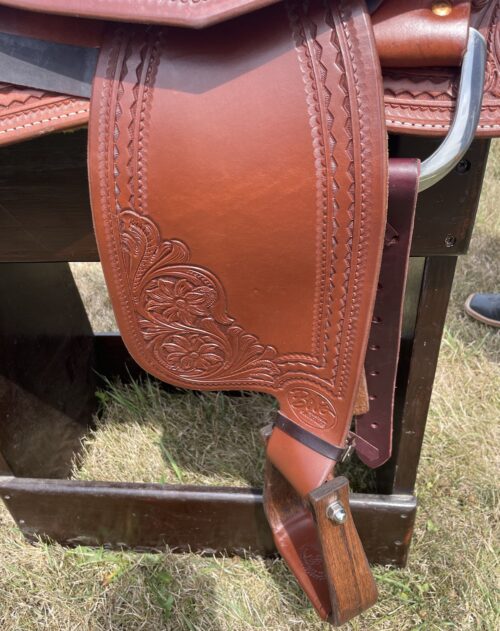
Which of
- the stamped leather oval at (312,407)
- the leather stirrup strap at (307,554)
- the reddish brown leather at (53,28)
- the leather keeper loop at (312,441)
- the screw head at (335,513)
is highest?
the reddish brown leather at (53,28)

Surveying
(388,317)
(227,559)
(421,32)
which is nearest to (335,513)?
(388,317)

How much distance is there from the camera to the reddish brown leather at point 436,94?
0.50 meters

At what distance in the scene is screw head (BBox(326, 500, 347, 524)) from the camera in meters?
0.58

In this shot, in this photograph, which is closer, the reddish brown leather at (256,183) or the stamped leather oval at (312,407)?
the reddish brown leather at (256,183)

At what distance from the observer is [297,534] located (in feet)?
2.32

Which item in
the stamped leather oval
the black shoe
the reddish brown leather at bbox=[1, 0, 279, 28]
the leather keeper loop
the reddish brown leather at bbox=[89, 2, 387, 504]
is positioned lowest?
the black shoe

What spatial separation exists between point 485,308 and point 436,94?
54.0 inches

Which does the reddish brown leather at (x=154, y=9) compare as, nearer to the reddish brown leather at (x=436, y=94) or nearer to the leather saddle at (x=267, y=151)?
the leather saddle at (x=267, y=151)

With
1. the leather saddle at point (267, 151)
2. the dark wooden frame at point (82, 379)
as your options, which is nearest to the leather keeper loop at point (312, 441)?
the leather saddle at point (267, 151)

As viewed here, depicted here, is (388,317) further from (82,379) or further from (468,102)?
→ (82,379)

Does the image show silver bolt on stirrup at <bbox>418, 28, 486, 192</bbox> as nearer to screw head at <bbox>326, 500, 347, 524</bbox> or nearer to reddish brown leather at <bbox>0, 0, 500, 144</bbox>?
reddish brown leather at <bbox>0, 0, 500, 144</bbox>

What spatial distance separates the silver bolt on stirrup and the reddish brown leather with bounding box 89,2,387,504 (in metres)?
0.08

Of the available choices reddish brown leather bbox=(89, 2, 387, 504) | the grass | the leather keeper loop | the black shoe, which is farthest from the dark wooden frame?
the black shoe

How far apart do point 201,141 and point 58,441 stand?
0.96 metres
